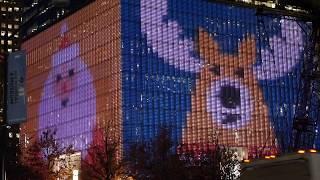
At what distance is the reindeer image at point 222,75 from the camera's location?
99.6 metres

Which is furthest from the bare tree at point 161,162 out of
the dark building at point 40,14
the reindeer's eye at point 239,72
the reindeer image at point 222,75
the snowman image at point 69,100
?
the dark building at point 40,14

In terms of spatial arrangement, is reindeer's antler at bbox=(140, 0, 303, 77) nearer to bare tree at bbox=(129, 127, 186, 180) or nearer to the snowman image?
the snowman image

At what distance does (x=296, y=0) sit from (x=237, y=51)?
82698 millimetres

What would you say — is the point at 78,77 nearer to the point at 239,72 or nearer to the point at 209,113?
the point at 209,113

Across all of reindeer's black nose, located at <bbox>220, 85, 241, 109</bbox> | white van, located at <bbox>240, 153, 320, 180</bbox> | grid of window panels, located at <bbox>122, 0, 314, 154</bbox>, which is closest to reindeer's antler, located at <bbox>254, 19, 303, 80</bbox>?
grid of window panels, located at <bbox>122, 0, 314, 154</bbox>

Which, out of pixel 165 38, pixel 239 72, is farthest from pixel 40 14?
pixel 239 72

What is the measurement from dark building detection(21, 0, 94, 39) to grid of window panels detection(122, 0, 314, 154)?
1568cm

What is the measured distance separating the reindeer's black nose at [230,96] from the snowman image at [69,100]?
20347 millimetres

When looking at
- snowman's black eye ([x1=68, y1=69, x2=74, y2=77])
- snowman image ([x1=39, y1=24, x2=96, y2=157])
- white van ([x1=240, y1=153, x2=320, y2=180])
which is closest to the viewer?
white van ([x1=240, y1=153, x2=320, y2=180])

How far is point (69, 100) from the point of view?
11081cm

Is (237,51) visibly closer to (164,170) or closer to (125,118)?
(125,118)

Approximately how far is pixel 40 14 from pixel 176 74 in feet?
123

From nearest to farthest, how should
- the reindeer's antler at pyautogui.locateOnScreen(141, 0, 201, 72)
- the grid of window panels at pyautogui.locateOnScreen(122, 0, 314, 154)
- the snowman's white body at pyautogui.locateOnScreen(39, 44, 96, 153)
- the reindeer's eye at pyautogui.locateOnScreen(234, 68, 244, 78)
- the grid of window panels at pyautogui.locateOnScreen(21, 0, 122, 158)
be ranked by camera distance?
the grid of window panels at pyautogui.locateOnScreen(122, 0, 314, 154), the grid of window panels at pyautogui.locateOnScreen(21, 0, 122, 158), the reindeer's antler at pyautogui.locateOnScreen(141, 0, 201, 72), the snowman's white body at pyautogui.locateOnScreen(39, 44, 96, 153), the reindeer's eye at pyautogui.locateOnScreen(234, 68, 244, 78)

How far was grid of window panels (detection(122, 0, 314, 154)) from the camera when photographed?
9681 centimetres
